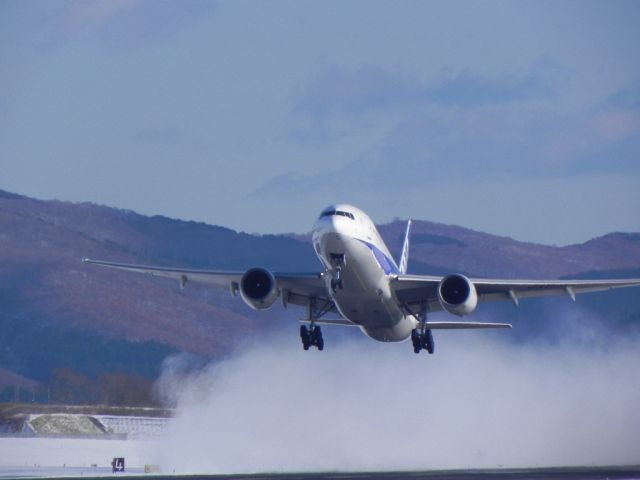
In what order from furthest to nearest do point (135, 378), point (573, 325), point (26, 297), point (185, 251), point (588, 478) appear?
1. point (185, 251)
2. point (26, 297)
3. point (135, 378)
4. point (573, 325)
5. point (588, 478)

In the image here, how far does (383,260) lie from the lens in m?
53.6

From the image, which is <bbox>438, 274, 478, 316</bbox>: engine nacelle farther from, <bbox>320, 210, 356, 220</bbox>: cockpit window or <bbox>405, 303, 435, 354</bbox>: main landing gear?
<bbox>320, 210, 356, 220</bbox>: cockpit window

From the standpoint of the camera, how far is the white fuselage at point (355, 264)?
166 ft

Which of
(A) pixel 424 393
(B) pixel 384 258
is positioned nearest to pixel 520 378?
(A) pixel 424 393

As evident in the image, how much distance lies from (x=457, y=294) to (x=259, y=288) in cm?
741

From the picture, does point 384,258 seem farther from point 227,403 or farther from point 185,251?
point 185,251

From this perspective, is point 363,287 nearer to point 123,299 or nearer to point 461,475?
point 461,475

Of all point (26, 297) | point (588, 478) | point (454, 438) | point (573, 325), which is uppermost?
point (26, 297)

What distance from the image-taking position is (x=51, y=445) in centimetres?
6812

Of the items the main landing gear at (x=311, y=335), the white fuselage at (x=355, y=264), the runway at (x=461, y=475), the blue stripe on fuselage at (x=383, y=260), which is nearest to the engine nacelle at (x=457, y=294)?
the white fuselage at (x=355, y=264)

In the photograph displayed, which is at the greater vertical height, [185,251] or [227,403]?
[185,251]

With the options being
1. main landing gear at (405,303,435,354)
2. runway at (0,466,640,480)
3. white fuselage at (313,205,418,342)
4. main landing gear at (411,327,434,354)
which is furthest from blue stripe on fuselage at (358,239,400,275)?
runway at (0,466,640,480)

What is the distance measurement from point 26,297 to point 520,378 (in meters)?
80.7

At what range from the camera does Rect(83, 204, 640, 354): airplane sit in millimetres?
51188
